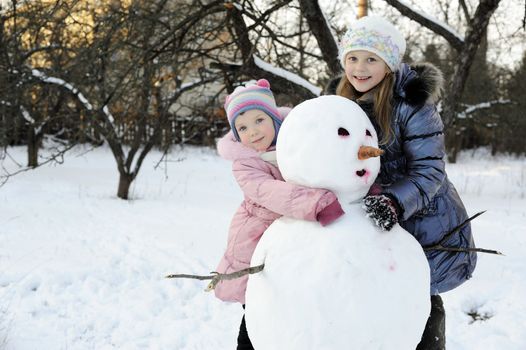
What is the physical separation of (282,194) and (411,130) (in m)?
0.58

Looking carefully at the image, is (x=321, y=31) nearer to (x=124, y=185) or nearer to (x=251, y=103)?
(x=251, y=103)

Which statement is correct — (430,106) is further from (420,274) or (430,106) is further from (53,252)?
(53,252)

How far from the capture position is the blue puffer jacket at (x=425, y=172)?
1.68 metres

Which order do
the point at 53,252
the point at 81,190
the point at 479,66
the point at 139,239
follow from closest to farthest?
the point at 53,252
the point at 139,239
the point at 81,190
the point at 479,66

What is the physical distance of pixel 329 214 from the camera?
1391mm

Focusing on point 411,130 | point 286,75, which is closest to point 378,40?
point 411,130

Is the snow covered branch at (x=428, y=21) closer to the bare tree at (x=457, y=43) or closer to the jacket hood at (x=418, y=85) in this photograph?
the bare tree at (x=457, y=43)

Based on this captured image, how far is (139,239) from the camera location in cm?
624

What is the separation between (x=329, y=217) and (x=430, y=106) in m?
0.68

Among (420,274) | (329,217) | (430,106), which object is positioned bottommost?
(420,274)

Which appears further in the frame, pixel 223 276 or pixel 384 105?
pixel 384 105

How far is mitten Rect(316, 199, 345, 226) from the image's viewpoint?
139 cm

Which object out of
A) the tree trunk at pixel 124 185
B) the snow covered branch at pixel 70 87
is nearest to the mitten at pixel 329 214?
the snow covered branch at pixel 70 87

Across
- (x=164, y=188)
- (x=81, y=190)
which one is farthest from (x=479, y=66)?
(x=81, y=190)
